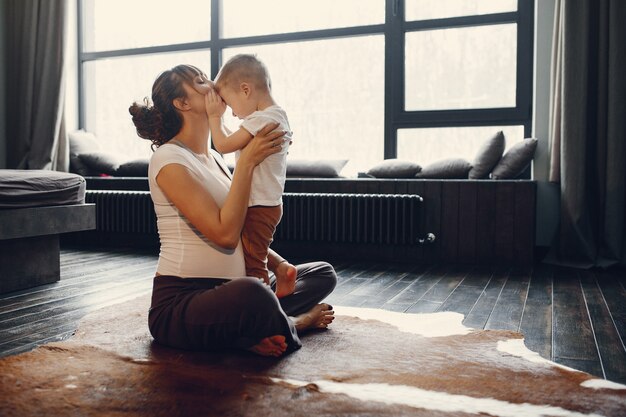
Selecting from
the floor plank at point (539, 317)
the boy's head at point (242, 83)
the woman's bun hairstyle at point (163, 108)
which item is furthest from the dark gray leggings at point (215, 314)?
the floor plank at point (539, 317)

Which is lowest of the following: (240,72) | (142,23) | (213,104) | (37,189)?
(37,189)

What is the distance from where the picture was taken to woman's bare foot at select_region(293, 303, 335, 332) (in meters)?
2.04

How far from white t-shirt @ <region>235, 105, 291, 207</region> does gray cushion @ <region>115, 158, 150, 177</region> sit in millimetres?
3185

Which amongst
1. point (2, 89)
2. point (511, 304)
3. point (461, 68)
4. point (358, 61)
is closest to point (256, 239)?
point (511, 304)

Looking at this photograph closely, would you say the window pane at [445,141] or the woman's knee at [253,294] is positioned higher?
the window pane at [445,141]

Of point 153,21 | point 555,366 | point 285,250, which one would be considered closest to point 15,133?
point 153,21

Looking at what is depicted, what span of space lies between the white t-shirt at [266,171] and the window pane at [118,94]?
3.75 m

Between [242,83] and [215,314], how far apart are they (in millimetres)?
747

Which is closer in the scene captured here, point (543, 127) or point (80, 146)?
point (543, 127)

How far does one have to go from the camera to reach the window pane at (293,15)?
15.1ft

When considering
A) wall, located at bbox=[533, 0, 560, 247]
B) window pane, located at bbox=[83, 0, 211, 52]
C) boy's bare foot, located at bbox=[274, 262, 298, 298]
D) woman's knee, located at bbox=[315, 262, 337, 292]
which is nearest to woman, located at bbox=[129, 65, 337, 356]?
boy's bare foot, located at bbox=[274, 262, 298, 298]

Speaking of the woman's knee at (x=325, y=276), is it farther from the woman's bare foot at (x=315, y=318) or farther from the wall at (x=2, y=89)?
the wall at (x=2, y=89)

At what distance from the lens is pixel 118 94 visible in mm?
5613

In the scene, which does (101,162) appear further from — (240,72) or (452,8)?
(240,72)
